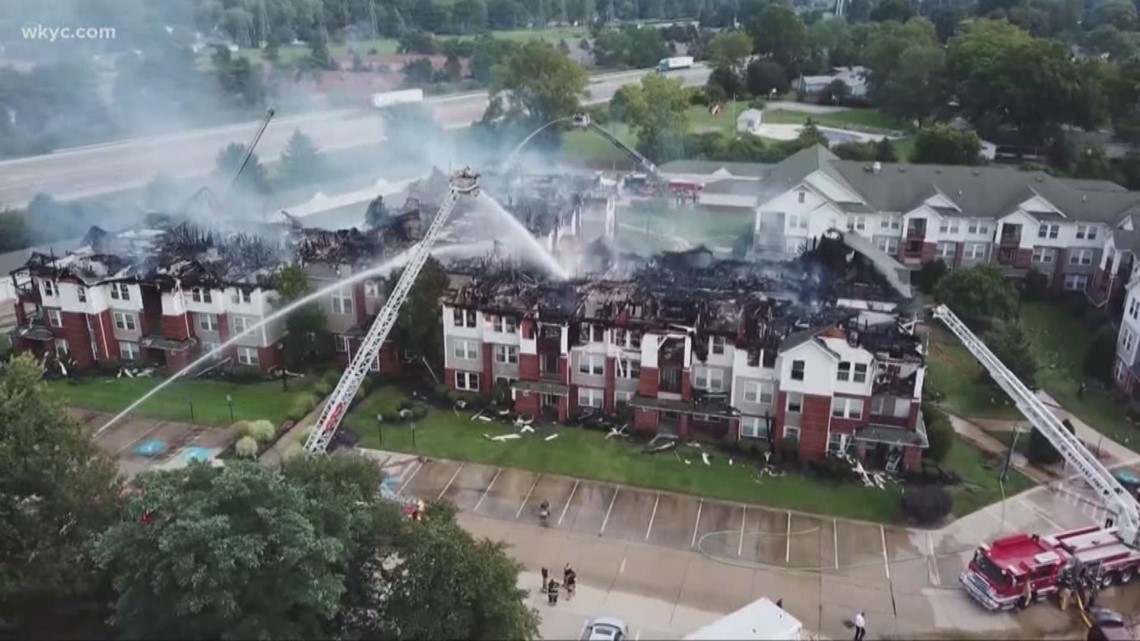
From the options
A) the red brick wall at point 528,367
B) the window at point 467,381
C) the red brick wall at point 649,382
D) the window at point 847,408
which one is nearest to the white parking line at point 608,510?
the red brick wall at point 649,382

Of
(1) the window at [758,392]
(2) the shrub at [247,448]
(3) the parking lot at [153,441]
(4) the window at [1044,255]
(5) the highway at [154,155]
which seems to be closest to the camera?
(2) the shrub at [247,448]

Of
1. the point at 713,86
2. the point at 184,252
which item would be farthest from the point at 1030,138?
the point at 184,252

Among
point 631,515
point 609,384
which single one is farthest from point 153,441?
point 631,515

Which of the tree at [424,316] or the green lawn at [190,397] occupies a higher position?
the tree at [424,316]

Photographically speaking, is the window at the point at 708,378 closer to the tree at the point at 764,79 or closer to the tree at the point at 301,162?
the tree at the point at 301,162

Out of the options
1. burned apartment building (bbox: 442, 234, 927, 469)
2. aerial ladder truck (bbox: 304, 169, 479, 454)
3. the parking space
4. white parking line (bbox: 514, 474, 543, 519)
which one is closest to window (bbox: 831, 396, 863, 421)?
burned apartment building (bbox: 442, 234, 927, 469)

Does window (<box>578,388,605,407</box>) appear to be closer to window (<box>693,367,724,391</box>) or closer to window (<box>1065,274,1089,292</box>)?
window (<box>693,367,724,391</box>)

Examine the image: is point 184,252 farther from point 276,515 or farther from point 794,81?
point 794,81
